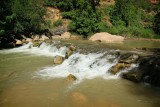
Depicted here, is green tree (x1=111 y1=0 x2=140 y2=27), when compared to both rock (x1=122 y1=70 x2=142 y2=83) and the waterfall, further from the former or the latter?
rock (x1=122 y1=70 x2=142 y2=83)

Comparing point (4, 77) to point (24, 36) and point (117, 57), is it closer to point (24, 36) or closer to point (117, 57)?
point (117, 57)

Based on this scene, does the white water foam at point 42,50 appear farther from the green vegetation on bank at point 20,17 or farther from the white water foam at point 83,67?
the white water foam at point 83,67

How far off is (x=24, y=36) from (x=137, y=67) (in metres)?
21.9

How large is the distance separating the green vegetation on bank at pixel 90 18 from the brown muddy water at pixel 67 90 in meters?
13.8

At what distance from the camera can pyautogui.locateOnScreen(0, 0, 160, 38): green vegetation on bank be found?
31.9 m

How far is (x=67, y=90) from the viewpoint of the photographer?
12.5m

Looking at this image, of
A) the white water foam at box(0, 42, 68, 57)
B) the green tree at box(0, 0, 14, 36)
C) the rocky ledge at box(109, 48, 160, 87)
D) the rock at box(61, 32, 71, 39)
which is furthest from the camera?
the rock at box(61, 32, 71, 39)

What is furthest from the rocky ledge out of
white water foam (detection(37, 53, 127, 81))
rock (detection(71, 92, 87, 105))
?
rock (detection(71, 92, 87, 105))

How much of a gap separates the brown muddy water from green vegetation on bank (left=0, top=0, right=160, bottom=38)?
542 inches

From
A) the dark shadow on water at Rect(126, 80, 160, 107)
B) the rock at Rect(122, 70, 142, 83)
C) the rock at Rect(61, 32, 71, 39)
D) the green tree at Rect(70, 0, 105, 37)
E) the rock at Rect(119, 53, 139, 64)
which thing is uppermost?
the green tree at Rect(70, 0, 105, 37)

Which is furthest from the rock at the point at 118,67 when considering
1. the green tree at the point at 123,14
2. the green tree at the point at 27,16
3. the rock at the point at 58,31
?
the green tree at the point at 123,14

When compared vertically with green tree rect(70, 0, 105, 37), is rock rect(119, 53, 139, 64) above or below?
below

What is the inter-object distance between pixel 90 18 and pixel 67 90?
2718 cm

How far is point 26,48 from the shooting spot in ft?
93.4
